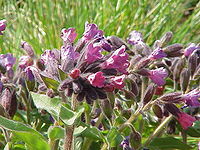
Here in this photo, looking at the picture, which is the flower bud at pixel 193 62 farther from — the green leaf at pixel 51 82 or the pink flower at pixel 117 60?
the green leaf at pixel 51 82

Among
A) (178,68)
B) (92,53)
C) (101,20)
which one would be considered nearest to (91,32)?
(92,53)

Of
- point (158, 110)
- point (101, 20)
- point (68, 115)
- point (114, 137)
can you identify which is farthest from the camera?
point (101, 20)

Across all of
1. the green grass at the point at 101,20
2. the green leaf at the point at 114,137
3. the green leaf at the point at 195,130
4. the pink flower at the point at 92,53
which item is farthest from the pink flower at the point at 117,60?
the green grass at the point at 101,20

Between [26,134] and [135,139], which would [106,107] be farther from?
[26,134]

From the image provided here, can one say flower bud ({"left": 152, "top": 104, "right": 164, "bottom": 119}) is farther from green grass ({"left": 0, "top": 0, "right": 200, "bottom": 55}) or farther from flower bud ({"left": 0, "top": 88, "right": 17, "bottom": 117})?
green grass ({"left": 0, "top": 0, "right": 200, "bottom": 55})

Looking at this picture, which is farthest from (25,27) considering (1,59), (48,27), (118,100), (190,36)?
(118,100)

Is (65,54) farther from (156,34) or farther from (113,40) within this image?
(156,34)
